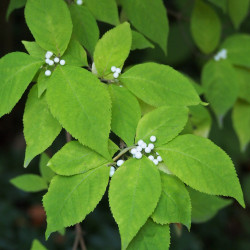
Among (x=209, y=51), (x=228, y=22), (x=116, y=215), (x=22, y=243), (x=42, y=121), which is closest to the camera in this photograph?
(x=116, y=215)

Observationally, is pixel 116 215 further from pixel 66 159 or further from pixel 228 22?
pixel 228 22

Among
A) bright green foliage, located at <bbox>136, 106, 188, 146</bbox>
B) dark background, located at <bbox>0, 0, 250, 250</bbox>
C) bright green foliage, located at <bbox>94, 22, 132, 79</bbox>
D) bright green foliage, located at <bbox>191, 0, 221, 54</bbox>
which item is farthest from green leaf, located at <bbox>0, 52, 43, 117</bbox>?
dark background, located at <bbox>0, 0, 250, 250</bbox>

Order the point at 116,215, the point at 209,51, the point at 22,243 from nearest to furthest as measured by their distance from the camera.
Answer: the point at 116,215
the point at 209,51
the point at 22,243

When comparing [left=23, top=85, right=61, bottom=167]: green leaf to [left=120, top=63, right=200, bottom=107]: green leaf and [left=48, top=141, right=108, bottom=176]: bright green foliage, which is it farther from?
[left=120, top=63, right=200, bottom=107]: green leaf

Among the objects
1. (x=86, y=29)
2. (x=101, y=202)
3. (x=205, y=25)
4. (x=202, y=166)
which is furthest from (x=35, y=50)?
(x=101, y=202)

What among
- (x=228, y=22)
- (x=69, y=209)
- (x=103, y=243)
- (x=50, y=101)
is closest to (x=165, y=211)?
(x=69, y=209)
